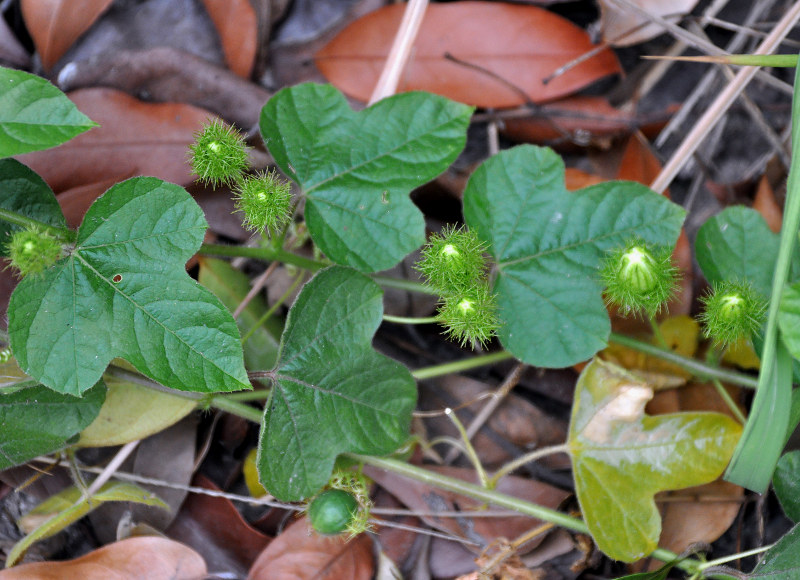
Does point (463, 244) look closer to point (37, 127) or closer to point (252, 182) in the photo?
point (252, 182)

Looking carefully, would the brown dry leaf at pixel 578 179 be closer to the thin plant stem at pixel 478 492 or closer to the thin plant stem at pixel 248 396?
the thin plant stem at pixel 478 492

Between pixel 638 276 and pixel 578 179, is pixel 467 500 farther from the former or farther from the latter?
pixel 578 179

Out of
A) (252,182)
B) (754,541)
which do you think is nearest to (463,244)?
(252,182)

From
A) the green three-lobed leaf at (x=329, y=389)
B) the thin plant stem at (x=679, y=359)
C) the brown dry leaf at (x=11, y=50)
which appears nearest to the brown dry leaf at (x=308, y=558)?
the green three-lobed leaf at (x=329, y=389)

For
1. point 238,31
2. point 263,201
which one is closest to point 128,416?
point 263,201

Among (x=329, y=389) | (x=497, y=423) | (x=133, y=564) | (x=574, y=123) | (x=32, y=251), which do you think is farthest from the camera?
(x=574, y=123)

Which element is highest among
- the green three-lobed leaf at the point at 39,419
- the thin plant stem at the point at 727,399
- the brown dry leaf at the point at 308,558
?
the thin plant stem at the point at 727,399

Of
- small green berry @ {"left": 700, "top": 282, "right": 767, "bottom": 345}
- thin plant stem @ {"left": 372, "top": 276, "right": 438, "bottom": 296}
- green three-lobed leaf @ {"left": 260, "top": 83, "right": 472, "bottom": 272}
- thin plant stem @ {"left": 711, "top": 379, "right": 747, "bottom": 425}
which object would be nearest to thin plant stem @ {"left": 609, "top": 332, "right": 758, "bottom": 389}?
thin plant stem @ {"left": 711, "top": 379, "right": 747, "bottom": 425}
